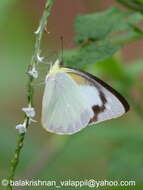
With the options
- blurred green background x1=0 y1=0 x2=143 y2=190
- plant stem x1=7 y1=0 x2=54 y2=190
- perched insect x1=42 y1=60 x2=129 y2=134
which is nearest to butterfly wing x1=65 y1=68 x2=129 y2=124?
perched insect x1=42 y1=60 x2=129 y2=134

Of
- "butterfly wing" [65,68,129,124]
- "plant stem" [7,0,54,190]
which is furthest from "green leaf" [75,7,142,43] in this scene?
"plant stem" [7,0,54,190]

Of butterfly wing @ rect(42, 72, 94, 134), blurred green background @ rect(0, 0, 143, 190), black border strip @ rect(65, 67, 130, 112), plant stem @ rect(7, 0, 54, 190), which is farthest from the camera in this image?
blurred green background @ rect(0, 0, 143, 190)

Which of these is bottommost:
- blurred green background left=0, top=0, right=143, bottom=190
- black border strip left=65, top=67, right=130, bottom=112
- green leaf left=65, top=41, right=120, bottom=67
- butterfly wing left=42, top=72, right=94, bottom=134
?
blurred green background left=0, top=0, right=143, bottom=190

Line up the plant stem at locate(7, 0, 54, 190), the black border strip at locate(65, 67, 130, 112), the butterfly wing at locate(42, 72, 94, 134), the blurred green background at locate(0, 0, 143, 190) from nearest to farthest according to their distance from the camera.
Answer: the plant stem at locate(7, 0, 54, 190), the black border strip at locate(65, 67, 130, 112), the butterfly wing at locate(42, 72, 94, 134), the blurred green background at locate(0, 0, 143, 190)

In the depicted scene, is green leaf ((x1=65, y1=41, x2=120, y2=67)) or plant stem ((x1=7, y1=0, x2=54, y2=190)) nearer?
plant stem ((x1=7, y1=0, x2=54, y2=190))

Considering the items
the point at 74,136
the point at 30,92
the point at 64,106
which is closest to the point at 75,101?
the point at 64,106

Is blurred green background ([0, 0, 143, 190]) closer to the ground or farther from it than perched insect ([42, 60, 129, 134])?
closer to the ground

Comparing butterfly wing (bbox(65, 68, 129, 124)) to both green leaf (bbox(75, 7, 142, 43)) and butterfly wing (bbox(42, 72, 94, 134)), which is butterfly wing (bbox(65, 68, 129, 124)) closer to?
butterfly wing (bbox(42, 72, 94, 134))

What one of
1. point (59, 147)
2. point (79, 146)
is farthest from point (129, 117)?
point (59, 147)
